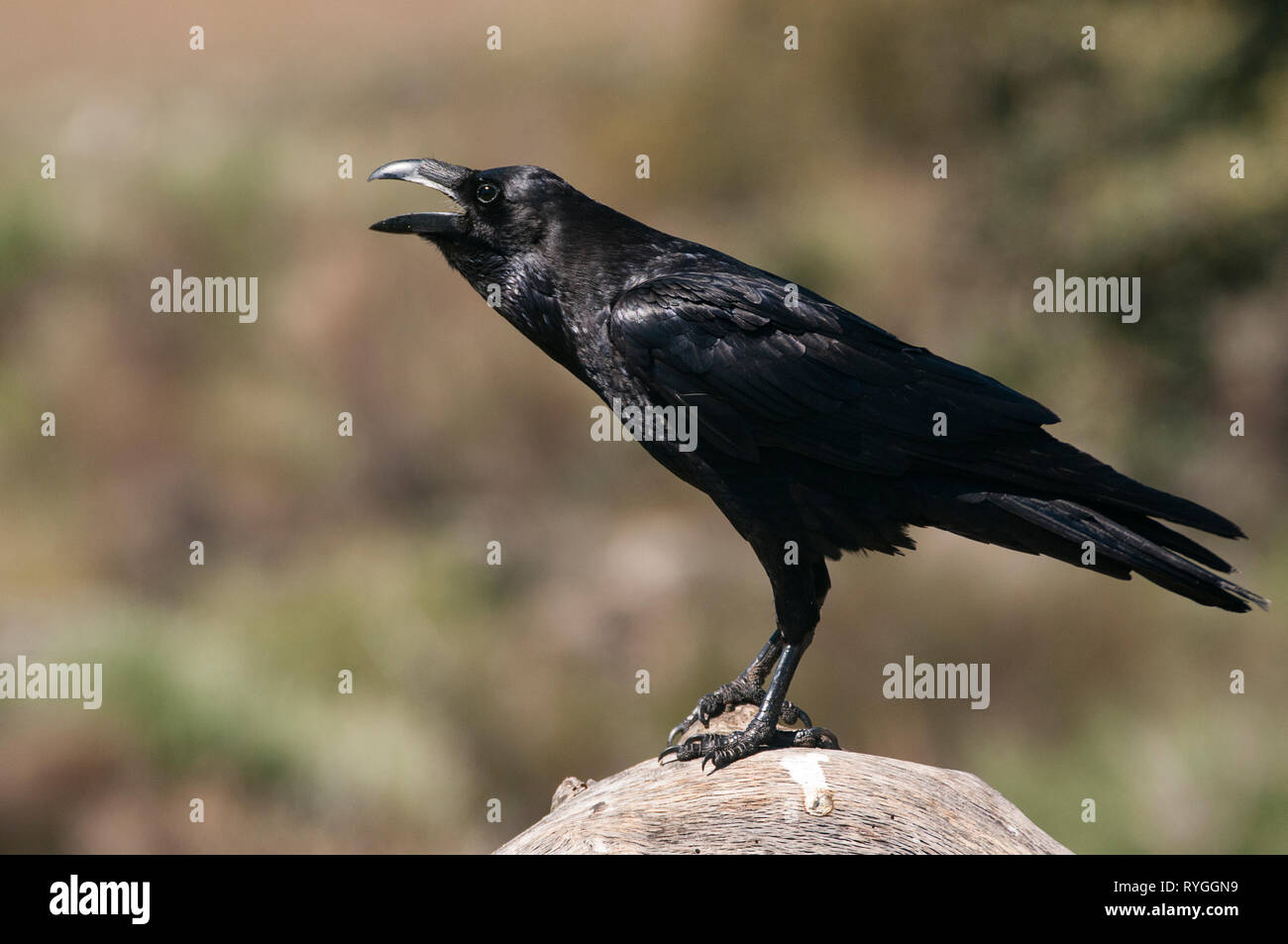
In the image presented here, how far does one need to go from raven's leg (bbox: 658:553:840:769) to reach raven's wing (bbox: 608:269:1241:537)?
53cm

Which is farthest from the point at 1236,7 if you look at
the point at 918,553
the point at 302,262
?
the point at 302,262

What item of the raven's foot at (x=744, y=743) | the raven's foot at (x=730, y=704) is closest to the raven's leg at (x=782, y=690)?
the raven's foot at (x=744, y=743)

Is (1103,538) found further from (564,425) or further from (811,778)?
(564,425)

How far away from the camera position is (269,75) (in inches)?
907

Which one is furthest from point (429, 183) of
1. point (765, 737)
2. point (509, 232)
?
point (765, 737)

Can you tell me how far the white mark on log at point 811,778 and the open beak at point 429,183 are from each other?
2.66 meters

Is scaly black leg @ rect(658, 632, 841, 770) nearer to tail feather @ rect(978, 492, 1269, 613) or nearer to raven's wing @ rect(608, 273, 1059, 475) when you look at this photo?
raven's wing @ rect(608, 273, 1059, 475)

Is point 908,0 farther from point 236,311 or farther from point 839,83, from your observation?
point 236,311

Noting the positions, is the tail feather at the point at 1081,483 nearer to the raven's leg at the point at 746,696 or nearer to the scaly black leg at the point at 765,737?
the scaly black leg at the point at 765,737

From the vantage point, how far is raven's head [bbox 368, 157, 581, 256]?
564 cm

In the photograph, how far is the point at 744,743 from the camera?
534 centimetres

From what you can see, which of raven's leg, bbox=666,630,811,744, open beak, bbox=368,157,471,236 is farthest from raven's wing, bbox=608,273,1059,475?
raven's leg, bbox=666,630,811,744

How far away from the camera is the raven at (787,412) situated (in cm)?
513

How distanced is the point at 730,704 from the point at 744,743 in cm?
65
